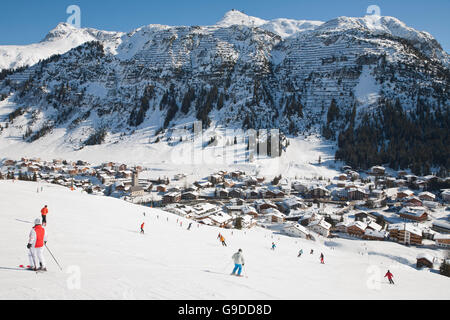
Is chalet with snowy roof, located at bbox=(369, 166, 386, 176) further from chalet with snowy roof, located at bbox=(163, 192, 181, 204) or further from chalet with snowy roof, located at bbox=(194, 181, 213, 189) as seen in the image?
Answer: chalet with snowy roof, located at bbox=(163, 192, 181, 204)

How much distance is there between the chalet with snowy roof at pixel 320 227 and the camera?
43272 mm

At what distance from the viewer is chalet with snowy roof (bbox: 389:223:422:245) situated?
39844mm

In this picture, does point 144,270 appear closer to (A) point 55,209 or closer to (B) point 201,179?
(A) point 55,209

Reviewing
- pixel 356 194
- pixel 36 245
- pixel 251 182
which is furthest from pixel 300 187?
pixel 36 245

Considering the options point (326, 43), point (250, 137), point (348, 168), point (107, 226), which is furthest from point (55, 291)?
point (326, 43)

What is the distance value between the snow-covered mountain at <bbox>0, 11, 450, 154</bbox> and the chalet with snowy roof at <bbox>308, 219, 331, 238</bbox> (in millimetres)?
→ 77479

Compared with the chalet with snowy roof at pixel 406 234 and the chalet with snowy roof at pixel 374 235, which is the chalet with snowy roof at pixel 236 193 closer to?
the chalet with snowy roof at pixel 374 235

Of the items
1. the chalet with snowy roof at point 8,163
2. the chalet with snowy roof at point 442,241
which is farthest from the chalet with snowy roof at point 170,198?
the chalet with snowy roof at point 8,163

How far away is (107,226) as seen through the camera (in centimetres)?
1692

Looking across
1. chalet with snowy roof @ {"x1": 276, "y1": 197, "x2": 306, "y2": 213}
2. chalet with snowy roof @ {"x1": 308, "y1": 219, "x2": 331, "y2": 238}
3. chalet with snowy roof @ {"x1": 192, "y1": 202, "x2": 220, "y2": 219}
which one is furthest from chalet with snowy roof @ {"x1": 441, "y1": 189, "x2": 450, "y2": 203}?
chalet with snowy roof @ {"x1": 192, "y1": 202, "x2": 220, "y2": 219}

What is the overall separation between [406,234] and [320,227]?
1208 centimetres

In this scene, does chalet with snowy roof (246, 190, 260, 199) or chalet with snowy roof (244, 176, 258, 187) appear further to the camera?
chalet with snowy roof (244, 176, 258, 187)

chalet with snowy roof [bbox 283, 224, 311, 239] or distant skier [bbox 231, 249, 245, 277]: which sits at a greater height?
distant skier [bbox 231, 249, 245, 277]

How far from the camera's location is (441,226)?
4638 cm
